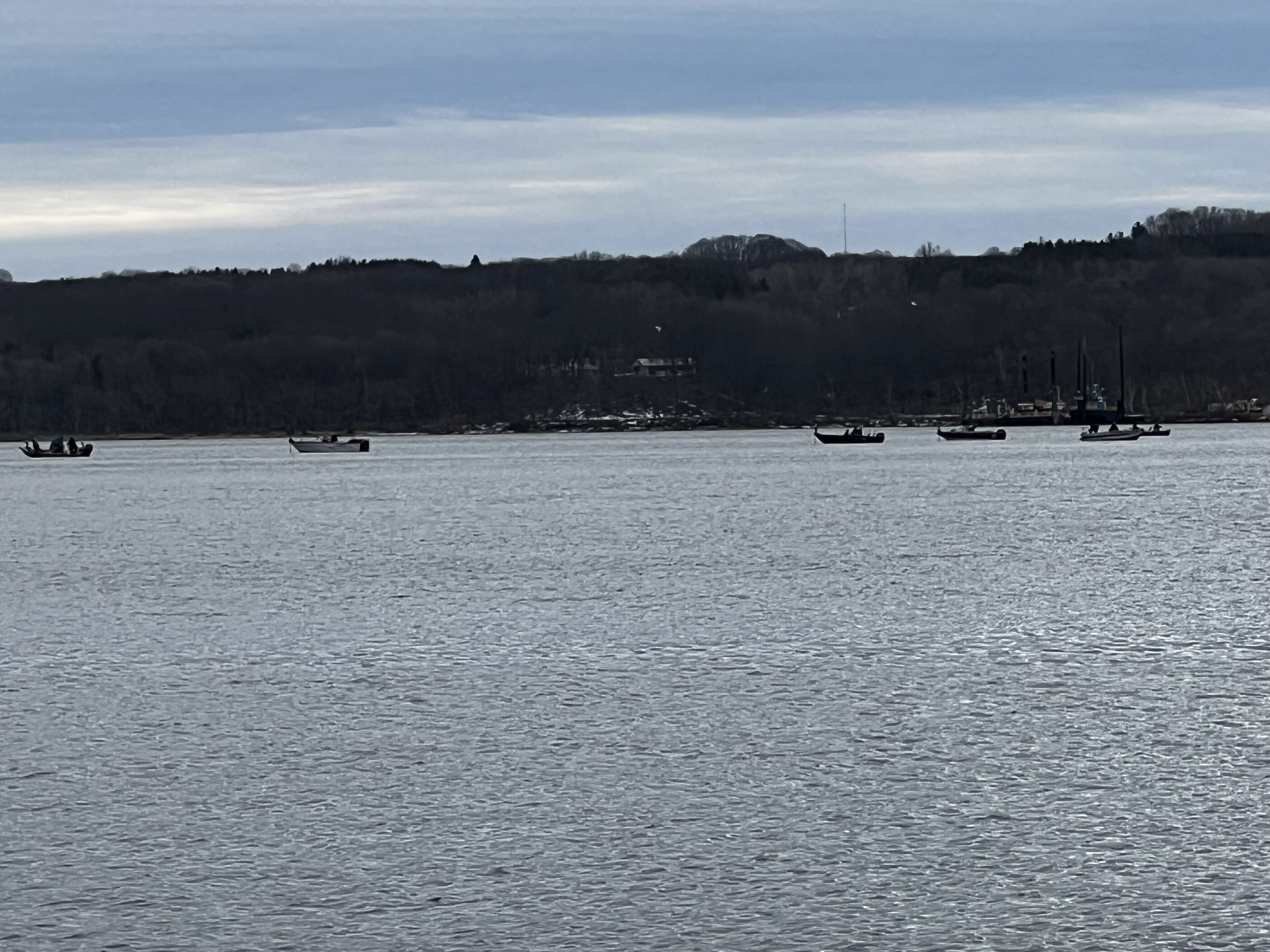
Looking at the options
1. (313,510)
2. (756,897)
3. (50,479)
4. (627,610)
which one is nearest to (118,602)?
(627,610)

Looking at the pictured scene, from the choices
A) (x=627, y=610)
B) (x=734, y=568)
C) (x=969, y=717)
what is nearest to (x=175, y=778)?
(x=969, y=717)

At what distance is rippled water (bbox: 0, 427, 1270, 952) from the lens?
17.1 metres

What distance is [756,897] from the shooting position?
1752cm

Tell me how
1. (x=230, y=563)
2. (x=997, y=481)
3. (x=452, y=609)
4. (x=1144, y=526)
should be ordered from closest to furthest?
(x=452, y=609) < (x=230, y=563) < (x=1144, y=526) < (x=997, y=481)

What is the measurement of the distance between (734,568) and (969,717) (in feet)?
95.0

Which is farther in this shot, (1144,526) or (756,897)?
(1144,526)

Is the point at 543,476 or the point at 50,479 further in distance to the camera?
the point at 50,479

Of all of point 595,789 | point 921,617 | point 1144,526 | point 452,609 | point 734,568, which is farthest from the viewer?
point 1144,526

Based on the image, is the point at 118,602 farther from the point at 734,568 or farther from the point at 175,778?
the point at 175,778

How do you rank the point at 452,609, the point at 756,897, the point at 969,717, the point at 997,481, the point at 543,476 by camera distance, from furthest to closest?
1. the point at 543,476
2. the point at 997,481
3. the point at 452,609
4. the point at 969,717
5. the point at 756,897

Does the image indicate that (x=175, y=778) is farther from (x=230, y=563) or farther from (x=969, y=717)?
(x=230, y=563)

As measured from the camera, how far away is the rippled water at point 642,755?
1712 cm

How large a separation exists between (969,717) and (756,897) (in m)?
10.3

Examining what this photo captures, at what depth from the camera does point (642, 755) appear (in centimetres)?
2458
